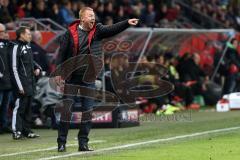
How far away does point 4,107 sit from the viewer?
55.5 ft

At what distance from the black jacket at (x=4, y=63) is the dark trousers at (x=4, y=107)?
32 cm

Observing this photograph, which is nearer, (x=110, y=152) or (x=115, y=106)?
(x=110, y=152)

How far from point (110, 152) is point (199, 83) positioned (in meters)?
13.3

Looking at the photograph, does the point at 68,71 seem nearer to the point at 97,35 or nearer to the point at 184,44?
the point at 97,35

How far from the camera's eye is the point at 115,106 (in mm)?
18047

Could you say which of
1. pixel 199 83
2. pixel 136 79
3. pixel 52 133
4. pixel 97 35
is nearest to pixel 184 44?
pixel 199 83

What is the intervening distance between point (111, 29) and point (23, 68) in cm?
353

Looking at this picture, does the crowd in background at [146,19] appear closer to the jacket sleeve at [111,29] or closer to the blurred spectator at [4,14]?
the blurred spectator at [4,14]

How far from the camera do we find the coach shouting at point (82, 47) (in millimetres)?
12656

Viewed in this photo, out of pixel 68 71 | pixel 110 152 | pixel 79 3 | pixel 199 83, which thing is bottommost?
pixel 110 152

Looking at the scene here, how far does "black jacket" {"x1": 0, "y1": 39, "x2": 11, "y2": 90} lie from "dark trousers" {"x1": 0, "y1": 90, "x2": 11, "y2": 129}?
322 mm

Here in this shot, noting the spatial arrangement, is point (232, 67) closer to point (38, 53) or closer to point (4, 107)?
point (38, 53)

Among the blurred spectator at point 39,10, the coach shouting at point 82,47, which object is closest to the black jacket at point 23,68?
the coach shouting at point 82,47

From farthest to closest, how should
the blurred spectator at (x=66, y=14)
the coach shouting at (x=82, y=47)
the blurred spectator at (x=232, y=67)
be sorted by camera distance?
1. the blurred spectator at (x=232, y=67)
2. the blurred spectator at (x=66, y=14)
3. the coach shouting at (x=82, y=47)
